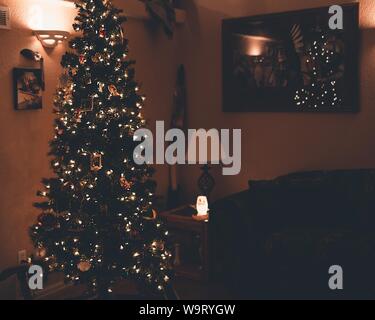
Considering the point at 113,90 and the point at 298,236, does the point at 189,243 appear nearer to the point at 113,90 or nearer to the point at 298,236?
the point at 298,236

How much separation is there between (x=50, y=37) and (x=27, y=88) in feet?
1.34

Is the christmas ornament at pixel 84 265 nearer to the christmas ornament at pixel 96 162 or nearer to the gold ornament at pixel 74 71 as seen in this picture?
the christmas ornament at pixel 96 162

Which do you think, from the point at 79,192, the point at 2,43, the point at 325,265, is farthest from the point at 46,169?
the point at 325,265

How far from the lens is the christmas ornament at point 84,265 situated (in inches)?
143

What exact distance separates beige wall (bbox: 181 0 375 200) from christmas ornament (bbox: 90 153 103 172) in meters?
1.89

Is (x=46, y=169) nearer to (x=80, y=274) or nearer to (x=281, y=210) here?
(x=80, y=274)

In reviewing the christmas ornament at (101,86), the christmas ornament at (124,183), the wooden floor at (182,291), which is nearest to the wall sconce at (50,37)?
the christmas ornament at (101,86)

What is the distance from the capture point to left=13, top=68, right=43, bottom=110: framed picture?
3885 millimetres

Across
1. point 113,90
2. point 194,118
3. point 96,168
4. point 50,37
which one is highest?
point 50,37

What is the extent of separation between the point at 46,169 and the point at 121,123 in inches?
37.0

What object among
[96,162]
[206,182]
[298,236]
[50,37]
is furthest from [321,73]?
[50,37]

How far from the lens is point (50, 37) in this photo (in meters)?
3.99

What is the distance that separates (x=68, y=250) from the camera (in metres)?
3.63

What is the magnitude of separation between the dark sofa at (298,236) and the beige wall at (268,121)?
33cm
